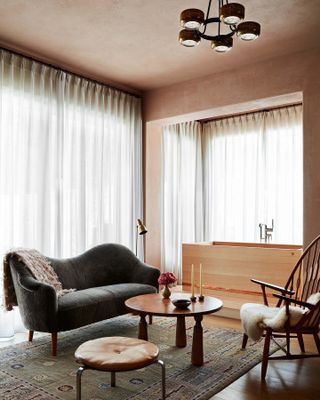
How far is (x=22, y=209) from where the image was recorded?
13.9 feet

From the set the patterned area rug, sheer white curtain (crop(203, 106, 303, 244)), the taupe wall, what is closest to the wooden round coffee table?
the patterned area rug

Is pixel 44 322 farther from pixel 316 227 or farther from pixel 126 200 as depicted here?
pixel 316 227

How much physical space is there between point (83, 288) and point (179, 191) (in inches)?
110

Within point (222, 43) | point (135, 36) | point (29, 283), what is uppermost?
point (135, 36)

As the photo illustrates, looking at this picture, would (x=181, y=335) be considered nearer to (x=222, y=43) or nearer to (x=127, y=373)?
(x=127, y=373)

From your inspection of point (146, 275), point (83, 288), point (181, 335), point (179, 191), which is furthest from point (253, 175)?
point (181, 335)

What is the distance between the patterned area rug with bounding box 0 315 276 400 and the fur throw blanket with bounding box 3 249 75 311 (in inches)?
16.7

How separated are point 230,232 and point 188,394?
13.6 feet

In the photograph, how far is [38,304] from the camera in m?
3.43

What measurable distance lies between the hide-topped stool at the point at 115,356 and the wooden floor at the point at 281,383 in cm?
56

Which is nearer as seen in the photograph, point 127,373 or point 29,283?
point 127,373

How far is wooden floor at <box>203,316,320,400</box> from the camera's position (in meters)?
2.65

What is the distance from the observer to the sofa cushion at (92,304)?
3.46 m

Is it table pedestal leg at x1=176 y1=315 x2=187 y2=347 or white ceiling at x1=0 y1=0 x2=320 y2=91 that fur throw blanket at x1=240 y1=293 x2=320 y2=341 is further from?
white ceiling at x1=0 y1=0 x2=320 y2=91
